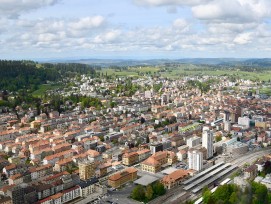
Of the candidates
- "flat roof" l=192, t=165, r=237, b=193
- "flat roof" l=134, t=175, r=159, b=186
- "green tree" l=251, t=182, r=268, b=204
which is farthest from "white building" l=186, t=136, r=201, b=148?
"green tree" l=251, t=182, r=268, b=204

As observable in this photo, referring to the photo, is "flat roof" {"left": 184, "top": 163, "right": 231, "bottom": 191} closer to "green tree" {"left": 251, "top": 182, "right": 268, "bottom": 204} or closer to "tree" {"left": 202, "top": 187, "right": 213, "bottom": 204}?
"tree" {"left": 202, "top": 187, "right": 213, "bottom": 204}

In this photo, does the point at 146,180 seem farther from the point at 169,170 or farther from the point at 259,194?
the point at 259,194

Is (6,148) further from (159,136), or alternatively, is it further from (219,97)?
(219,97)

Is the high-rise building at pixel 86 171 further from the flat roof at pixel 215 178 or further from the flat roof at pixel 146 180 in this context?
the flat roof at pixel 215 178

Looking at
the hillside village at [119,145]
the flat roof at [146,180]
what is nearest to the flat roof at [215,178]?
the hillside village at [119,145]

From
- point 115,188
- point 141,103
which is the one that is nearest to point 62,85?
point 141,103
